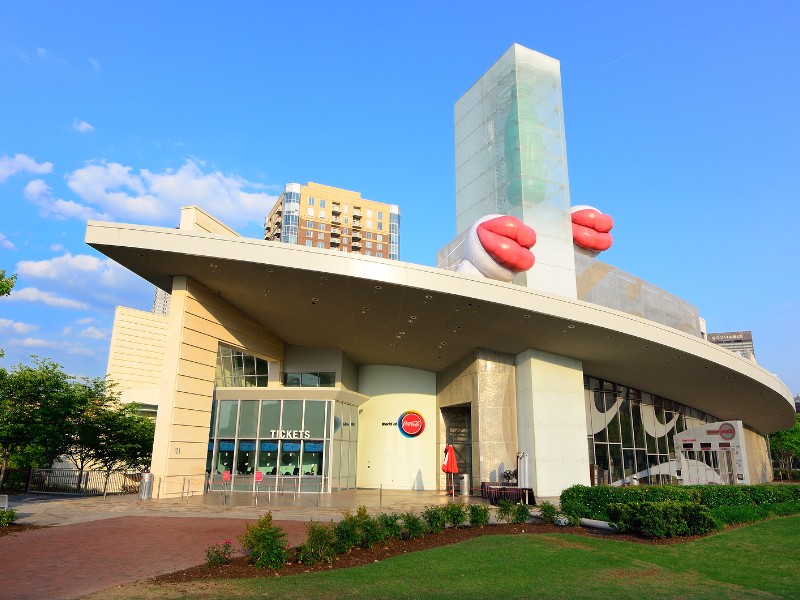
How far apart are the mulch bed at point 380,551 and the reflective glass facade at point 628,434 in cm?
1598

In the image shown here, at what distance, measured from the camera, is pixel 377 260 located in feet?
68.8

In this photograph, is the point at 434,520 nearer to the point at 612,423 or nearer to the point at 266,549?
the point at 266,549

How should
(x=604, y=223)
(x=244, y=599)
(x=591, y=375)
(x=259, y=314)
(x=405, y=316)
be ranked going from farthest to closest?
(x=604, y=223) < (x=591, y=375) < (x=259, y=314) < (x=405, y=316) < (x=244, y=599)

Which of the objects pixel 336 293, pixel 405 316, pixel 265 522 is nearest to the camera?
pixel 265 522

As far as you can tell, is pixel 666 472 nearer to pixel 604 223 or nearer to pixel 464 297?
pixel 604 223

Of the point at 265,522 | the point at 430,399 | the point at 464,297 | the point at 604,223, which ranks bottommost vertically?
the point at 265,522

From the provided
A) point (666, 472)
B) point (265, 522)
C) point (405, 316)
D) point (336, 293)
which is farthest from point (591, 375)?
point (265, 522)

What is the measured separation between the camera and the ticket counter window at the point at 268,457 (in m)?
28.7

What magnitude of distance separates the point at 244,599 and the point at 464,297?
50.3 feet

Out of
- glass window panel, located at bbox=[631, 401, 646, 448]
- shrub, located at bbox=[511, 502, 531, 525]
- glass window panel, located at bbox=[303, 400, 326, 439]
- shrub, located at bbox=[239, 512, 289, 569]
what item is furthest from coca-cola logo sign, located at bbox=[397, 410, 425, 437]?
shrub, located at bbox=[239, 512, 289, 569]

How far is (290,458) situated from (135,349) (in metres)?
35.0

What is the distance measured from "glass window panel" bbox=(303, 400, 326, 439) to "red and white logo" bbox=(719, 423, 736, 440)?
19.7 m

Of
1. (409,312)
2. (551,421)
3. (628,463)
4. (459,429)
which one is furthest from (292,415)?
(628,463)

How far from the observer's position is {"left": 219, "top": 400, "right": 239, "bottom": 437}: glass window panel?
2921cm
